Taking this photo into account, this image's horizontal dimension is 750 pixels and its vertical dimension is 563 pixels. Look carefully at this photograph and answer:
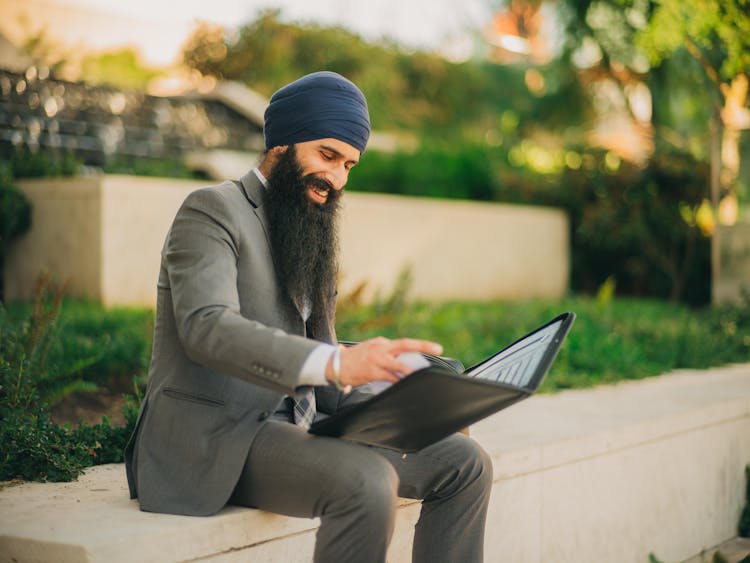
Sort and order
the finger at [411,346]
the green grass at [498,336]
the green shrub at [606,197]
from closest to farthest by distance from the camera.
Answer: the finger at [411,346] < the green grass at [498,336] < the green shrub at [606,197]

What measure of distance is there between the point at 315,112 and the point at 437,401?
950 mm

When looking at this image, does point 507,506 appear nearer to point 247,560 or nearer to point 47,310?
point 247,560

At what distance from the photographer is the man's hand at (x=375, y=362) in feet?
7.55

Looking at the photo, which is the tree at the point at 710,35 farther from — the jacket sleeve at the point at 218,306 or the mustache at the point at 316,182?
the jacket sleeve at the point at 218,306

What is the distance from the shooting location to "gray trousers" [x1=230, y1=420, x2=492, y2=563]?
7.73ft

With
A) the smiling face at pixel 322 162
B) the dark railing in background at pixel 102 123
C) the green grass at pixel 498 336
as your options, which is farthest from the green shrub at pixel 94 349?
the dark railing in background at pixel 102 123

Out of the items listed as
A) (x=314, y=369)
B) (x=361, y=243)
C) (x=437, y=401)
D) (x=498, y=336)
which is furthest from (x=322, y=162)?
(x=361, y=243)

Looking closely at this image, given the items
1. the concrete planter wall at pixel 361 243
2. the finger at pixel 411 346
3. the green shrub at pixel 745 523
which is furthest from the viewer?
the concrete planter wall at pixel 361 243

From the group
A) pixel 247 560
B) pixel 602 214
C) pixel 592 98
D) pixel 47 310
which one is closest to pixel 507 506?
pixel 247 560

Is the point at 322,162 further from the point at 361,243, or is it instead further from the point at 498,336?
the point at 361,243

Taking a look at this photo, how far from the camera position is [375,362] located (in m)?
2.32

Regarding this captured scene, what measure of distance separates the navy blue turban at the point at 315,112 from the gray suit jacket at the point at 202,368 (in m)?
0.25

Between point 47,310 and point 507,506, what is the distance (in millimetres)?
2290

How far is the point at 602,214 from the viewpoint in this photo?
14211mm
